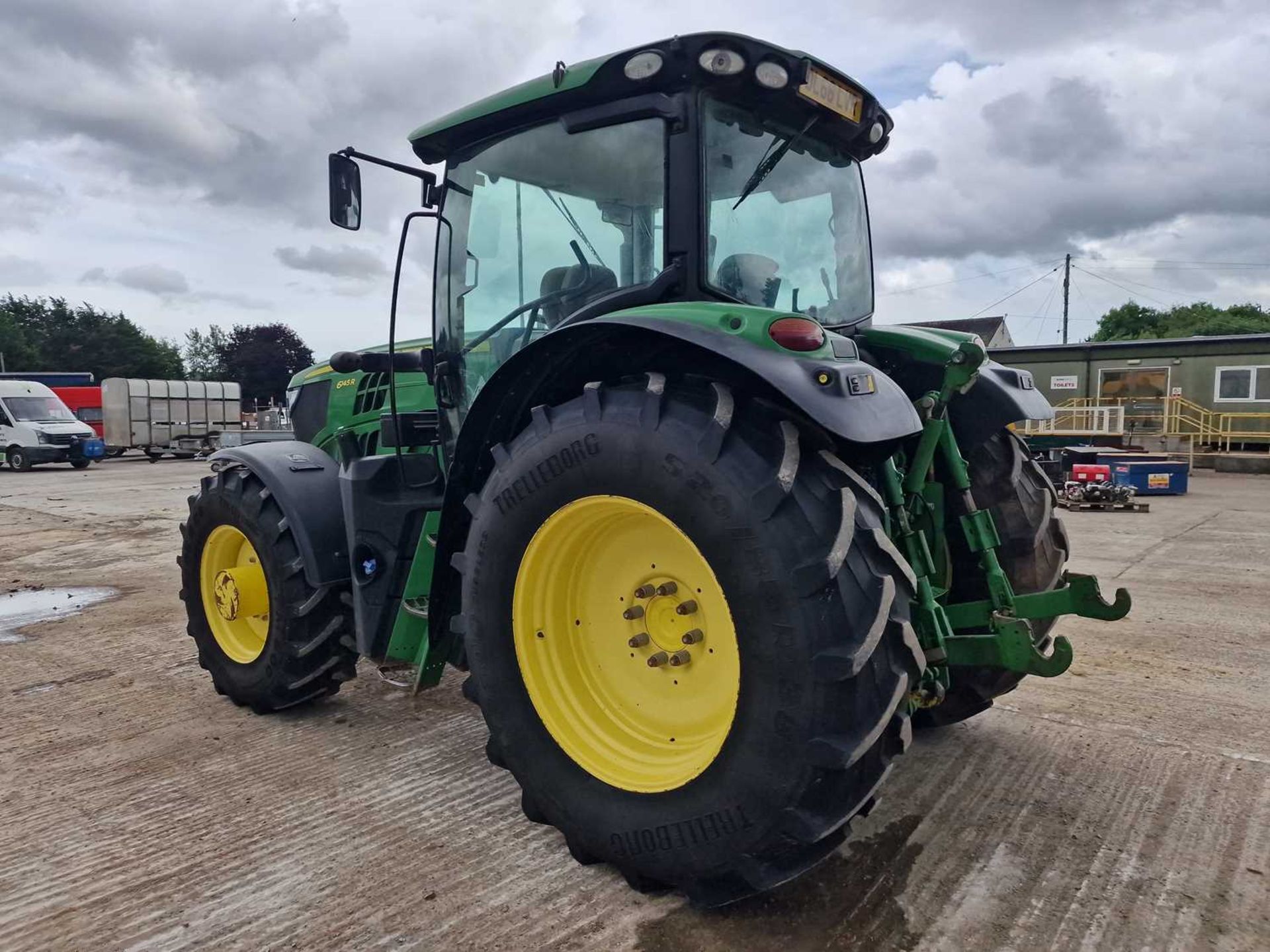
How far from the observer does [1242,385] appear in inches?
845

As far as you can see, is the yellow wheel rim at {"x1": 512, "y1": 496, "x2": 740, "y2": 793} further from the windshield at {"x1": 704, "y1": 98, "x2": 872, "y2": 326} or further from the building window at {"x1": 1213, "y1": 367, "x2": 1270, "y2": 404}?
the building window at {"x1": 1213, "y1": 367, "x2": 1270, "y2": 404}

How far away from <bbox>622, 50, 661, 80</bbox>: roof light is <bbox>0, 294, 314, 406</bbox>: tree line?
49.1 m

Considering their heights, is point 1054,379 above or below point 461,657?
above

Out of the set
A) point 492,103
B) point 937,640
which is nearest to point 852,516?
point 937,640

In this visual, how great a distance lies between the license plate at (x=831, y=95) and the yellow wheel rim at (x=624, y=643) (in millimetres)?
1439

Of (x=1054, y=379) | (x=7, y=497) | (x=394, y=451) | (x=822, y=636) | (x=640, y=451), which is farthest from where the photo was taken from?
(x=1054, y=379)

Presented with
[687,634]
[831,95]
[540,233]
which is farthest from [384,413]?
[831,95]

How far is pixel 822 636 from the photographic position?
1928 millimetres

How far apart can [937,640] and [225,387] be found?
27.2 meters

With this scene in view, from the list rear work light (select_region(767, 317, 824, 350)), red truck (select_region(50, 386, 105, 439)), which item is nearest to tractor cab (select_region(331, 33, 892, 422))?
rear work light (select_region(767, 317, 824, 350))

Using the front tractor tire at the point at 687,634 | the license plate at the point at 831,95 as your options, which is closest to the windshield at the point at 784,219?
the license plate at the point at 831,95

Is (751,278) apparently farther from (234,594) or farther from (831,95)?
(234,594)

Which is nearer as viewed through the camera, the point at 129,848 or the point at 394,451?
the point at 129,848

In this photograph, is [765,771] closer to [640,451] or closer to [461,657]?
[640,451]
